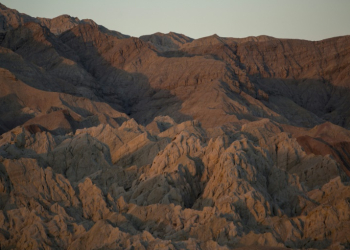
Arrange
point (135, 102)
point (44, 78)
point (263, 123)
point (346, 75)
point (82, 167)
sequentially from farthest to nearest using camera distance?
point (346, 75)
point (135, 102)
point (44, 78)
point (263, 123)
point (82, 167)

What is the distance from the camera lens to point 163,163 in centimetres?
5834

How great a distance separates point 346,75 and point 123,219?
133 m

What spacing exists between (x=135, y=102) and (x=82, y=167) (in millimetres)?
86057

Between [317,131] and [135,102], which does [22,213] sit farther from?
[135,102]

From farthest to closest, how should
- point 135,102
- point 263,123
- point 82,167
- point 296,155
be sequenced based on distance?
1. point 135,102
2. point 263,123
3. point 296,155
4. point 82,167

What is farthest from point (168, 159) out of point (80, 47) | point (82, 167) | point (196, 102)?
point (80, 47)

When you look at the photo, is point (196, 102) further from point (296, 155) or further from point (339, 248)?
point (339, 248)

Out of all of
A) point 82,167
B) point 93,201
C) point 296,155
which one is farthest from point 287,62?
point 93,201

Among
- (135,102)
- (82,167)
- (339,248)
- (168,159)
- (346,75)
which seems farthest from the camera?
(346,75)

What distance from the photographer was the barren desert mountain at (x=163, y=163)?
42.9m

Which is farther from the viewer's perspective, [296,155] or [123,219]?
[296,155]

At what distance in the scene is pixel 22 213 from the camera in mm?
45969

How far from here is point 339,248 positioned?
3866 centimetres

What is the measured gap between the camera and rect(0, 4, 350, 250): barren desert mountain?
4291 centimetres
